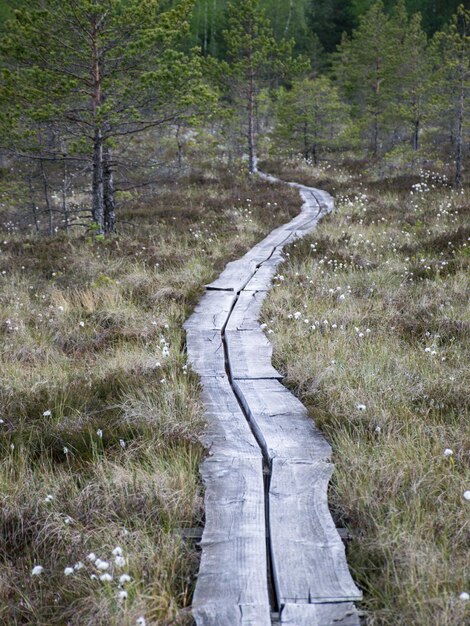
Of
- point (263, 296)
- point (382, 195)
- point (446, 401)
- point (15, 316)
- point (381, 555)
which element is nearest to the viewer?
point (381, 555)

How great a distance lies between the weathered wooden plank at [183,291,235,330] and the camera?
7.16 meters

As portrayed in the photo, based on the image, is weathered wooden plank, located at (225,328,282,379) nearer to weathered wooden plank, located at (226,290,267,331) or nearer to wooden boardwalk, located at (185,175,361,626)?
wooden boardwalk, located at (185,175,361,626)

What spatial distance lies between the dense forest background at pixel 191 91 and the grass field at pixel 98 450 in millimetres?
5294

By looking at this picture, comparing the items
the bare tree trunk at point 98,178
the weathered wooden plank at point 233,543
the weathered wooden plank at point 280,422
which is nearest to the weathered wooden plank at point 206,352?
the weathered wooden plank at point 280,422

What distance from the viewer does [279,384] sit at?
17.1ft

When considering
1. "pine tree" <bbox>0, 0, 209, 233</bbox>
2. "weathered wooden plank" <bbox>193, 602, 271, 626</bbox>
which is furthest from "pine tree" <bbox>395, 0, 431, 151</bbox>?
"weathered wooden plank" <bbox>193, 602, 271, 626</bbox>

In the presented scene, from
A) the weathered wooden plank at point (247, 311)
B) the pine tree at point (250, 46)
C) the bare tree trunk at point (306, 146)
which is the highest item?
the pine tree at point (250, 46)

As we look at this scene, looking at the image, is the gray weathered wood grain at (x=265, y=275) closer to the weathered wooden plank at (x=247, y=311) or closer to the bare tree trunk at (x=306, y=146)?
the weathered wooden plank at (x=247, y=311)

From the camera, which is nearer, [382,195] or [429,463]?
[429,463]

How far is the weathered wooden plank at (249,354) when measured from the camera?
5469 mm

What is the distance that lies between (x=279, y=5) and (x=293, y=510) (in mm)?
73232

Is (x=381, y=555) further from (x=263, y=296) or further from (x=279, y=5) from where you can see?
(x=279, y=5)

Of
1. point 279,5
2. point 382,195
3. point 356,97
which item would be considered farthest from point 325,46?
point 382,195

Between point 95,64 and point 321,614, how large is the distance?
13517mm
